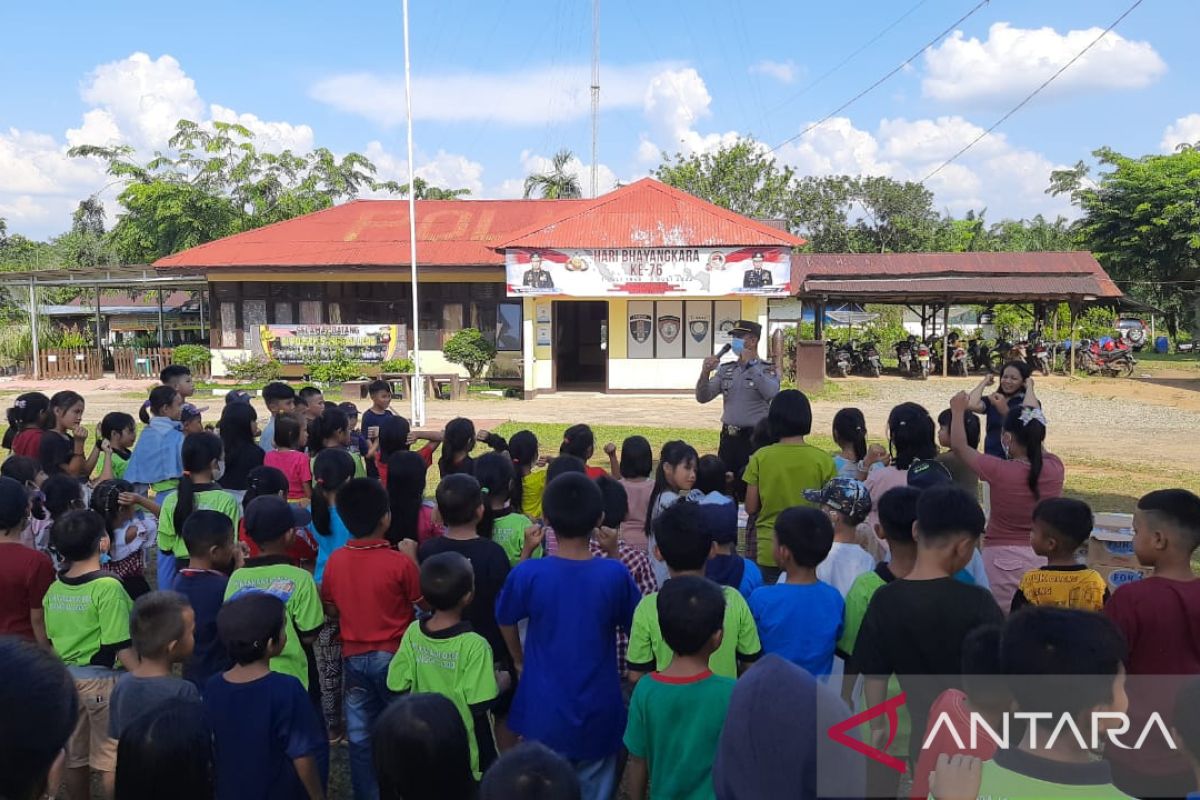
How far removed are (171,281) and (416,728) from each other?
23543 millimetres

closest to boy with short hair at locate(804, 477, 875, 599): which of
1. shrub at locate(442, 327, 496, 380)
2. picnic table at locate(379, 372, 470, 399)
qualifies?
picnic table at locate(379, 372, 470, 399)

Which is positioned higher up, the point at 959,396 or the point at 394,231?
the point at 394,231

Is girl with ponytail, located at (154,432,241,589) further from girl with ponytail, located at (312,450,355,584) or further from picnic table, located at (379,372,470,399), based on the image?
picnic table, located at (379,372,470,399)

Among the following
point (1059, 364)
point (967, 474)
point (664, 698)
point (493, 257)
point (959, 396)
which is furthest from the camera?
point (1059, 364)

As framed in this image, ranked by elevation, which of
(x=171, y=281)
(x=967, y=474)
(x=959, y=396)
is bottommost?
(x=967, y=474)

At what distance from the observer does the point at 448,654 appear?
2.73 m

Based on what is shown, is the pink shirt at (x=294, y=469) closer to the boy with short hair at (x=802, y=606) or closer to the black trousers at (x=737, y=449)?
the black trousers at (x=737, y=449)

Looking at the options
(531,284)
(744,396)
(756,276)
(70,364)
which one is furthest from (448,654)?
(70,364)

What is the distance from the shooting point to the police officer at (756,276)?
18578 mm

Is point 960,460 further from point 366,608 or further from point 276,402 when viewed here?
point 276,402

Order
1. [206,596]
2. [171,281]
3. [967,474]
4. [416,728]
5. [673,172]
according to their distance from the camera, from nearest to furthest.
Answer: [416,728], [206,596], [967,474], [171,281], [673,172]

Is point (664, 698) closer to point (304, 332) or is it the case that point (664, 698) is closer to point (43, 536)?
point (43, 536)

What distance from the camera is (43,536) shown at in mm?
4266

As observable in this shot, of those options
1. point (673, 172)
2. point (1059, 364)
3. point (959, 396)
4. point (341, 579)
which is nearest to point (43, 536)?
point (341, 579)
